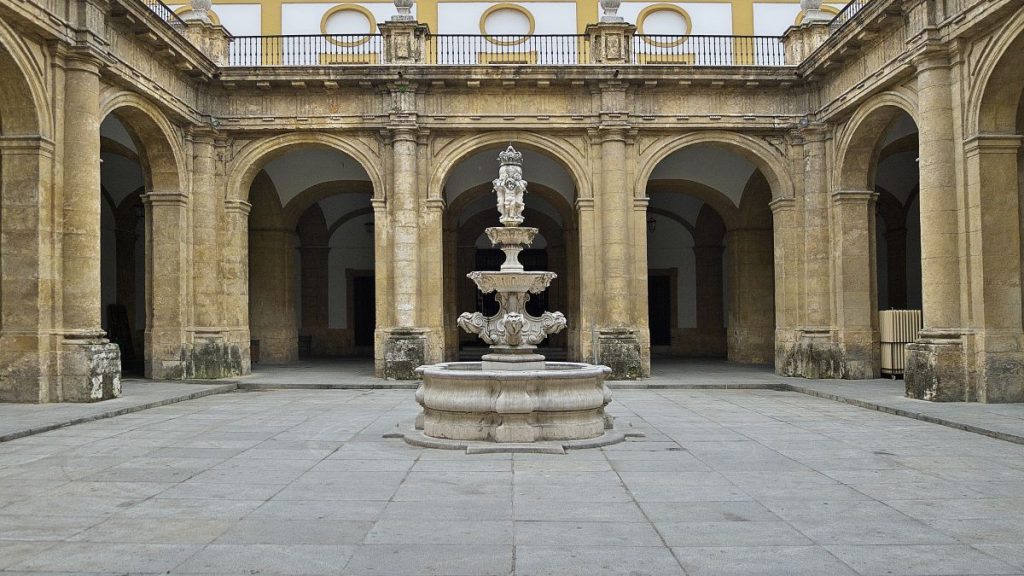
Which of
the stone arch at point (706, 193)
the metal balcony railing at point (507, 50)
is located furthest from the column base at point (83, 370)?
the stone arch at point (706, 193)

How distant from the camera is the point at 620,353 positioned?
16.5 metres

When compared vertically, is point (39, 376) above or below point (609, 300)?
below

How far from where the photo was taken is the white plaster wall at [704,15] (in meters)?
20.5

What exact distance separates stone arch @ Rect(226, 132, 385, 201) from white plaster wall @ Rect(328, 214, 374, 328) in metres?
7.82

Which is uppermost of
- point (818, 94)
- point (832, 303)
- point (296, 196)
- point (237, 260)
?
point (818, 94)

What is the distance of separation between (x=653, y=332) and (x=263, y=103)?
13.4 meters

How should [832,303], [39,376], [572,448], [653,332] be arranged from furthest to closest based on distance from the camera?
[653,332], [832,303], [39,376], [572,448]

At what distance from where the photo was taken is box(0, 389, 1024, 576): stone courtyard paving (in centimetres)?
446

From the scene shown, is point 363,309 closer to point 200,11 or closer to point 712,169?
point 200,11

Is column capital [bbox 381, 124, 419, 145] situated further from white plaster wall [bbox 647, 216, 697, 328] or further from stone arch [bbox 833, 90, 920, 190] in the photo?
white plaster wall [bbox 647, 216, 697, 328]

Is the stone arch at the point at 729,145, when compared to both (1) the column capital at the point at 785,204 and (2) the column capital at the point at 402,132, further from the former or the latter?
(2) the column capital at the point at 402,132

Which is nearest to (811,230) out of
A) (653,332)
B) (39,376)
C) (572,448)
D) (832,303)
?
(832,303)

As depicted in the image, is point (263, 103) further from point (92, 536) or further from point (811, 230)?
point (92, 536)

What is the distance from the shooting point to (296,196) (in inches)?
827
